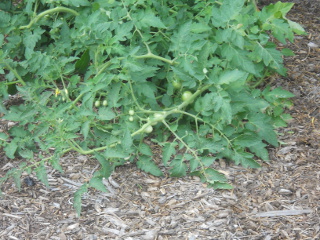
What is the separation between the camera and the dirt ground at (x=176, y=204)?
Result: 3.27 meters

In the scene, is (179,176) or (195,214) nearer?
(195,214)

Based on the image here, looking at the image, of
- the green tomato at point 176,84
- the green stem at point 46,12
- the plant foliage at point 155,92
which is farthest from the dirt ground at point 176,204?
the green stem at point 46,12

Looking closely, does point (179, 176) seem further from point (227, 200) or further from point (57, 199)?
point (57, 199)

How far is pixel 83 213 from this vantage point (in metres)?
3.39

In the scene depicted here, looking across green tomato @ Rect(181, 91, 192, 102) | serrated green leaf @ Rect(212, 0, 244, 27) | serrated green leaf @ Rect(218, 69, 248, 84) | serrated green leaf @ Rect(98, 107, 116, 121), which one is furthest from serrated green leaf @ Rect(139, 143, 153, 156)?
serrated green leaf @ Rect(212, 0, 244, 27)

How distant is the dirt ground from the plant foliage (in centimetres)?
11

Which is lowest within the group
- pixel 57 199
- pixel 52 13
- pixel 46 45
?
pixel 57 199

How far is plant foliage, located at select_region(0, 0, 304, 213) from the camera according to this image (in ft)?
11.5

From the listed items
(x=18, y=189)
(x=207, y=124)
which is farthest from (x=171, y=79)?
(x=18, y=189)

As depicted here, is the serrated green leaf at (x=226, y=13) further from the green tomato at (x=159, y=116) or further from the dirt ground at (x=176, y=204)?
the dirt ground at (x=176, y=204)

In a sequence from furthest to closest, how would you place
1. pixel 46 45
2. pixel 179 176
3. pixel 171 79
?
pixel 46 45 → pixel 171 79 → pixel 179 176

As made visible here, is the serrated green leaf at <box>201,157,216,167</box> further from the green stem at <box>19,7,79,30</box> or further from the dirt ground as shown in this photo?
the green stem at <box>19,7,79,30</box>

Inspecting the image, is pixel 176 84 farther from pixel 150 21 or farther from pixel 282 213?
pixel 282 213

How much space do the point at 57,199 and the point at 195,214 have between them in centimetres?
86
